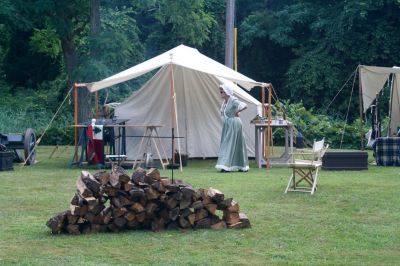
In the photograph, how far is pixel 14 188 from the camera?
1159cm

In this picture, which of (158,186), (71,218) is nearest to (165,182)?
(158,186)

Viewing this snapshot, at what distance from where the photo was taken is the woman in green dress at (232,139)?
46.8ft

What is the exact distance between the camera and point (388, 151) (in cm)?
1566

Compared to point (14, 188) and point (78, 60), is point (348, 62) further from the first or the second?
point (14, 188)

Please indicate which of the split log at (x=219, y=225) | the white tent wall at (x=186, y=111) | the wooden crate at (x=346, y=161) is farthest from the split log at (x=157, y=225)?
the white tent wall at (x=186, y=111)

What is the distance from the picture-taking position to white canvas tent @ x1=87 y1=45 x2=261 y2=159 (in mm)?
16594

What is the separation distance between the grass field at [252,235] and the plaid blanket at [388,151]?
12.1ft

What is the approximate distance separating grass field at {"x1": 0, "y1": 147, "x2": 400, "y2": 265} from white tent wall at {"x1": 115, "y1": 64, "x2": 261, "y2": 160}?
15.4 feet

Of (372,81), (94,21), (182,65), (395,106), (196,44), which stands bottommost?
(395,106)

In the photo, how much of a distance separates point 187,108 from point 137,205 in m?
9.37

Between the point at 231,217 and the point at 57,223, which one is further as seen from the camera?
the point at 231,217

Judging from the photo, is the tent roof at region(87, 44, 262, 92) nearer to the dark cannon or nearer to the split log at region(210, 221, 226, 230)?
the dark cannon

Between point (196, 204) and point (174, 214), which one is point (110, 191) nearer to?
point (174, 214)

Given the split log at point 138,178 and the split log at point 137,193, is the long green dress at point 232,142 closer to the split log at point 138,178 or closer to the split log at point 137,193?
the split log at point 138,178
